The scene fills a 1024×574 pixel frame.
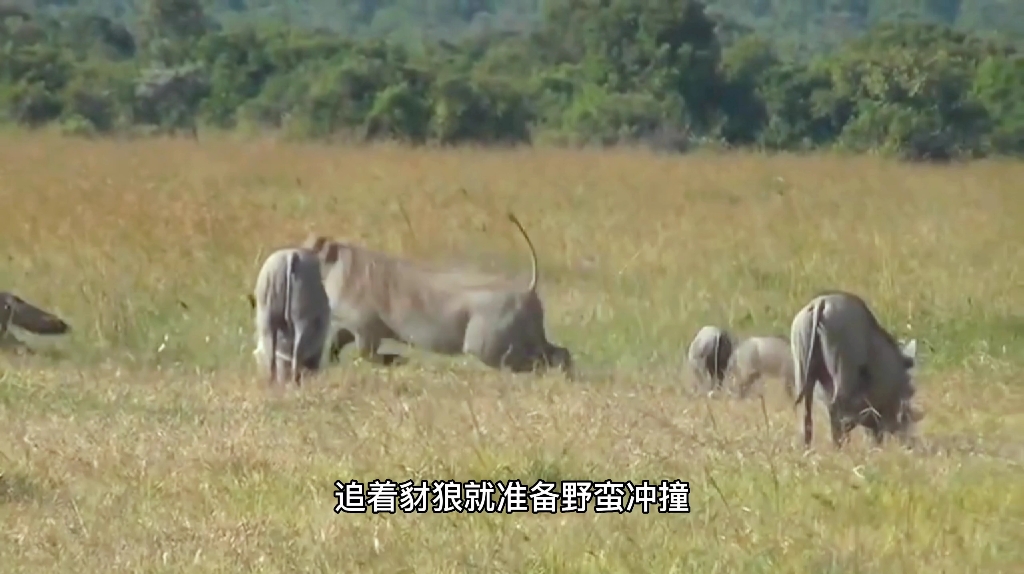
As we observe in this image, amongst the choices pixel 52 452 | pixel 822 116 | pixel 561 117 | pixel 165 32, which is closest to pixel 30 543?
pixel 52 452

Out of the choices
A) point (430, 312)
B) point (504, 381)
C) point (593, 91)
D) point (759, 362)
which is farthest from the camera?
point (593, 91)

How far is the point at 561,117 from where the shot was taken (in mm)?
24656

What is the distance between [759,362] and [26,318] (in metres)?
3.10

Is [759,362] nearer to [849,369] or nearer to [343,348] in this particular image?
[849,369]

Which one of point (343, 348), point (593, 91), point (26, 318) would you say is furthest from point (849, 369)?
point (593, 91)

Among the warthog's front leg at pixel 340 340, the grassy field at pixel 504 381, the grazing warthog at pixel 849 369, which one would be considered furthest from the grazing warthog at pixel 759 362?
the warthog's front leg at pixel 340 340

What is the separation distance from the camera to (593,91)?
25219mm

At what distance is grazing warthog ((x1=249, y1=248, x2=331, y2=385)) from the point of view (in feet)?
Result: 24.1

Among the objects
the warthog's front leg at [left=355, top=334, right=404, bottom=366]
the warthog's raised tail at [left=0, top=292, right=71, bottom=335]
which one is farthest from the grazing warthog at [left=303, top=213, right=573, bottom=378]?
the warthog's raised tail at [left=0, top=292, right=71, bottom=335]

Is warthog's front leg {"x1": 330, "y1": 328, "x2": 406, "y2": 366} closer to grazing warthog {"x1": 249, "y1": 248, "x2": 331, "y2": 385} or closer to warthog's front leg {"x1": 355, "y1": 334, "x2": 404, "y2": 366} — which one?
warthog's front leg {"x1": 355, "y1": 334, "x2": 404, "y2": 366}

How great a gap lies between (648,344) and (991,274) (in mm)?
3013

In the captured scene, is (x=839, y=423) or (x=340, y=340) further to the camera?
(x=340, y=340)

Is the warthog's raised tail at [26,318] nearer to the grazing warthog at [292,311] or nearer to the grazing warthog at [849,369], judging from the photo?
the grazing warthog at [292,311]

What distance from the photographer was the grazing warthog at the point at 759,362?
800 cm
